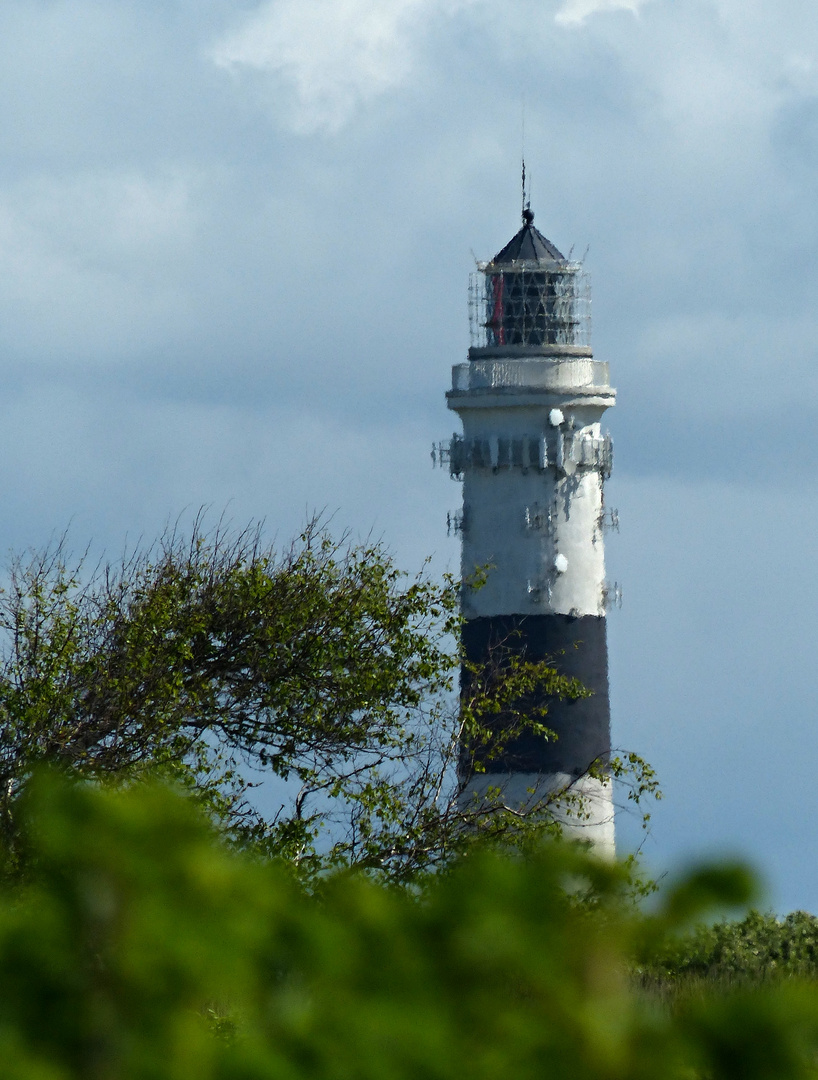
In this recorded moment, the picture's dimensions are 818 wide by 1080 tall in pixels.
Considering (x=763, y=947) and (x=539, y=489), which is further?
(x=539, y=489)

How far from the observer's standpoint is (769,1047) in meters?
2.15

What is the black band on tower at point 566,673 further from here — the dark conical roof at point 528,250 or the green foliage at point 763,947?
the green foliage at point 763,947

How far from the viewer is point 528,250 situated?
49344mm

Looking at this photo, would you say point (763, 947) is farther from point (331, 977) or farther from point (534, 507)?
point (331, 977)

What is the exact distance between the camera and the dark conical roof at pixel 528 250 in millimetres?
49156

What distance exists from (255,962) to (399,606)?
17529mm

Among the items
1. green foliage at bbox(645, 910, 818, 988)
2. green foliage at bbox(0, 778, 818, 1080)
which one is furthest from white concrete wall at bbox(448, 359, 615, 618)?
green foliage at bbox(0, 778, 818, 1080)

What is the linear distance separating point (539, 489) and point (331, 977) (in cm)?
4527

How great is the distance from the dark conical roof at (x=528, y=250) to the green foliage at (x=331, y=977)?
156ft

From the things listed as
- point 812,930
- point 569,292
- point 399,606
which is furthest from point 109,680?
point 569,292

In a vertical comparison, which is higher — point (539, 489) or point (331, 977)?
point (539, 489)

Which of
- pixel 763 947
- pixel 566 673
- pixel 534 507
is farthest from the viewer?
pixel 534 507

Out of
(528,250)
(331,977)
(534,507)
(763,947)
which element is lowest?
(331,977)

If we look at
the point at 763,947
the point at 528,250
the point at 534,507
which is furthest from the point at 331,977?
the point at 528,250
